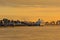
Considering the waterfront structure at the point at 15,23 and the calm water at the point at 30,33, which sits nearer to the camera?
the calm water at the point at 30,33

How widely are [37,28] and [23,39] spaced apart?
108 centimetres

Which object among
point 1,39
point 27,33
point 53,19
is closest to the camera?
point 1,39

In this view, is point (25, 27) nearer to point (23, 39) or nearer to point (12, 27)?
point (12, 27)

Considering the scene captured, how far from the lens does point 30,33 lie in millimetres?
6262

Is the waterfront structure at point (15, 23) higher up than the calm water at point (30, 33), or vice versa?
the waterfront structure at point (15, 23)

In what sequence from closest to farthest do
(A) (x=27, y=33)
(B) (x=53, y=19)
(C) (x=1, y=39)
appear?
(C) (x=1, y=39) < (A) (x=27, y=33) < (B) (x=53, y=19)

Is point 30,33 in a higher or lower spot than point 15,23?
lower

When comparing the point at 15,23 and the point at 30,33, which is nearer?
the point at 30,33

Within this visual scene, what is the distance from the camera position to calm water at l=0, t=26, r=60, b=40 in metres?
5.86

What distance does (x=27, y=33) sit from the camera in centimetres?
621

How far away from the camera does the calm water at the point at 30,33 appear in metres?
5.86

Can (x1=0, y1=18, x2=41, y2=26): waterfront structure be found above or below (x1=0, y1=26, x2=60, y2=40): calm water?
above

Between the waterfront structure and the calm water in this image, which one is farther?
the waterfront structure

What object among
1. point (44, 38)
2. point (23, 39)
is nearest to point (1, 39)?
point (23, 39)
